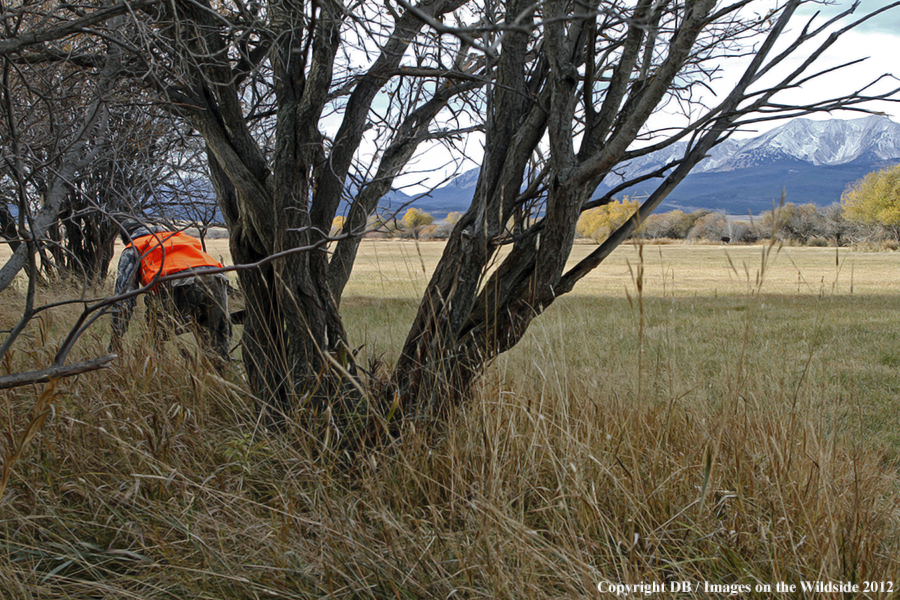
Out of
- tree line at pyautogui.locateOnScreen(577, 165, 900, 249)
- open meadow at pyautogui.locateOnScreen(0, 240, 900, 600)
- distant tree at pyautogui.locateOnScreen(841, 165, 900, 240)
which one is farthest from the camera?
tree line at pyautogui.locateOnScreen(577, 165, 900, 249)

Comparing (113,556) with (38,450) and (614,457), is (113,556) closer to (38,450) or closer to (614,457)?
(38,450)

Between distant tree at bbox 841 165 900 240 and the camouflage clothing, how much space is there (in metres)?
40.3

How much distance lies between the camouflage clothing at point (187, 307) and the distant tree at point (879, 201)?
40.3 m

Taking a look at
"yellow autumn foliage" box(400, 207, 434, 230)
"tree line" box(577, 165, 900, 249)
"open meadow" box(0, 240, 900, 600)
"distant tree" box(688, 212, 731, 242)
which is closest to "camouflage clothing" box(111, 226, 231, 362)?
"open meadow" box(0, 240, 900, 600)

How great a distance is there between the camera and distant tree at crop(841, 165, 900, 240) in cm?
3522

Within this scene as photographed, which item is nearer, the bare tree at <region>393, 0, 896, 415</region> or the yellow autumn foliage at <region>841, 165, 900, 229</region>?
the bare tree at <region>393, 0, 896, 415</region>

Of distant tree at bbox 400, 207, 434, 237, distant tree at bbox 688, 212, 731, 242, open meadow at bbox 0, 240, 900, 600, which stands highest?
distant tree at bbox 688, 212, 731, 242

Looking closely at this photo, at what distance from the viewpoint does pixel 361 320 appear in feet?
23.2

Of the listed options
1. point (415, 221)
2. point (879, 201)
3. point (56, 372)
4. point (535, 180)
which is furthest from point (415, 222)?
point (879, 201)

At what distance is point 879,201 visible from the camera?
118ft

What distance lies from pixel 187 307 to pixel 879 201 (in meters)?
43.4

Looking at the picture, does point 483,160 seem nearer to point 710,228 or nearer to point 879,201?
point 879,201

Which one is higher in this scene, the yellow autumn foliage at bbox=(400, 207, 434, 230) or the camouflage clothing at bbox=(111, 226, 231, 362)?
the yellow autumn foliage at bbox=(400, 207, 434, 230)

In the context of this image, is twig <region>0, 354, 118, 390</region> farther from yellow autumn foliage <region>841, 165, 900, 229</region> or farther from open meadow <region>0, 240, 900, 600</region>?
yellow autumn foliage <region>841, 165, 900, 229</region>
